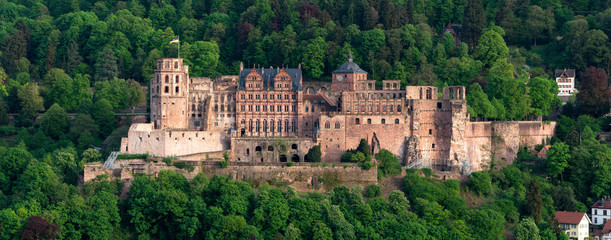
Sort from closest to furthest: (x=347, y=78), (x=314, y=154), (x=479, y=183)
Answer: (x=314, y=154), (x=479, y=183), (x=347, y=78)

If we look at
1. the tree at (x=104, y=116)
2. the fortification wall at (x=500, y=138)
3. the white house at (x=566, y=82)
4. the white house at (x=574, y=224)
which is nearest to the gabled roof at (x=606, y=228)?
the white house at (x=574, y=224)

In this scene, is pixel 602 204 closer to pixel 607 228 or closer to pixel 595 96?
pixel 607 228

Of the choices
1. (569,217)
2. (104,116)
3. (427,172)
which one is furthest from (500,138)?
(104,116)

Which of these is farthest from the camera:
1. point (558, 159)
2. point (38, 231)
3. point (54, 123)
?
point (54, 123)

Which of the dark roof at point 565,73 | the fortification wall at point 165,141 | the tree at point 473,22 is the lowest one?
the fortification wall at point 165,141

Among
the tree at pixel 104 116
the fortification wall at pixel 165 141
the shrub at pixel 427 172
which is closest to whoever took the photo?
the fortification wall at pixel 165 141

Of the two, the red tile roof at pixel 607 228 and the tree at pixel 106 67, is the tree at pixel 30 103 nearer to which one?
the tree at pixel 106 67

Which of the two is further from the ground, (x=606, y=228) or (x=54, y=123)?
(x=54, y=123)

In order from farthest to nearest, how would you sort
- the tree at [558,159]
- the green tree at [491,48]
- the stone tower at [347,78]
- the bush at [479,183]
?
the green tree at [491,48] → the stone tower at [347,78] → the tree at [558,159] → the bush at [479,183]
